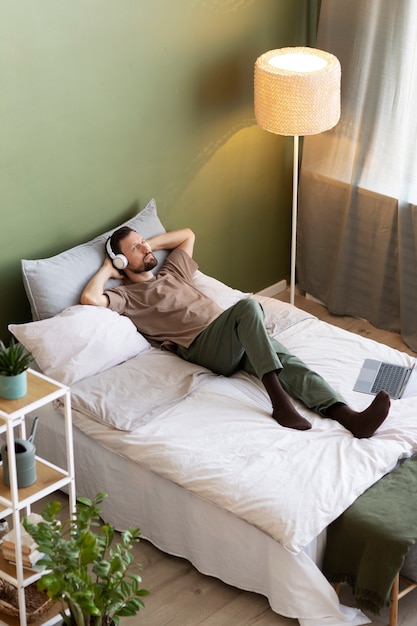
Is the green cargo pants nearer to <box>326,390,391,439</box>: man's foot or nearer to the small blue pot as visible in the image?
<box>326,390,391,439</box>: man's foot

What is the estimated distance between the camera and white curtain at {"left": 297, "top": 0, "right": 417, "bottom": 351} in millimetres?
4180

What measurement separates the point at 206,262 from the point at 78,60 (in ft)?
4.05

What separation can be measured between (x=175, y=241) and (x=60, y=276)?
578 mm

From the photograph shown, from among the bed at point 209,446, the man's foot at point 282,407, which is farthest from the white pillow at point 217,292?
the man's foot at point 282,407

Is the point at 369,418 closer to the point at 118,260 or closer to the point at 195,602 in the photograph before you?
the point at 195,602

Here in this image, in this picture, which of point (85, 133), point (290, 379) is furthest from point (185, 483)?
point (85, 133)

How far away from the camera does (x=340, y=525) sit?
294cm

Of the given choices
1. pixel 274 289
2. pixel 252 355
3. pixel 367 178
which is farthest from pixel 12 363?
pixel 274 289

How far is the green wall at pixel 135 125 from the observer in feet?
11.7

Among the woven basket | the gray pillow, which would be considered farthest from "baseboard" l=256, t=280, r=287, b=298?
the woven basket

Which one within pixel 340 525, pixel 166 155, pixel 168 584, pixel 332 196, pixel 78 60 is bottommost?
pixel 168 584

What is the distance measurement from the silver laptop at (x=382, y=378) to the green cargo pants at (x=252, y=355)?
190 millimetres

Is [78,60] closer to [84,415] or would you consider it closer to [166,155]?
[166,155]

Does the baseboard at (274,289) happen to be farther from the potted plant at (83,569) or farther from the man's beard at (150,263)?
the potted plant at (83,569)
